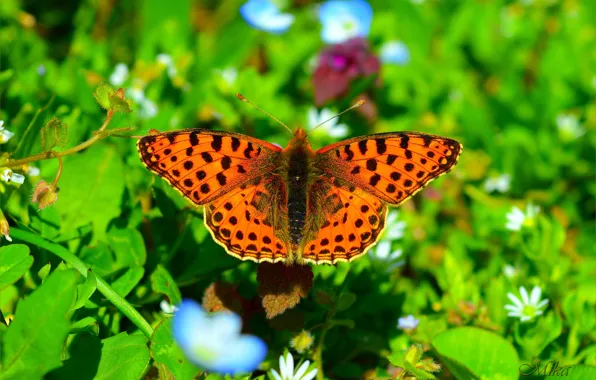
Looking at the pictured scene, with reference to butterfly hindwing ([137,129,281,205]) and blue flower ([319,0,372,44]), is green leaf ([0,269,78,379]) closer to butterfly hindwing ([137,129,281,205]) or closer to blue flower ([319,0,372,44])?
butterfly hindwing ([137,129,281,205])

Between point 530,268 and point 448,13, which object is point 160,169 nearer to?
point 530,268

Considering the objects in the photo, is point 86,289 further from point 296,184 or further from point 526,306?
point 526,306

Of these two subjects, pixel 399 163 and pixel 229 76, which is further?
pixel 229 76

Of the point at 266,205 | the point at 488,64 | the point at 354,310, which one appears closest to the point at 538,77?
the point at 488,64

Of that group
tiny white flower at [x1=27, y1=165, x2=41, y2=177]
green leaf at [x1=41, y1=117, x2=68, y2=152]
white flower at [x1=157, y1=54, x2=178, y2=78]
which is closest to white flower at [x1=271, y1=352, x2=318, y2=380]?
green leaf at [x1=41, y1=117, x2=68, y2=152]

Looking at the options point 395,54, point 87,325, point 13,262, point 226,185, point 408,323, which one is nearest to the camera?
point 13,262

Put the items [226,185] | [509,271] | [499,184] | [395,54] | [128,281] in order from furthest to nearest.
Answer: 1. [395,54]
2. [499,184]
3. [509,271]
4. [128,281]
5. [226,185]

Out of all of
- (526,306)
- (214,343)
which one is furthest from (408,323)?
(214,343)
